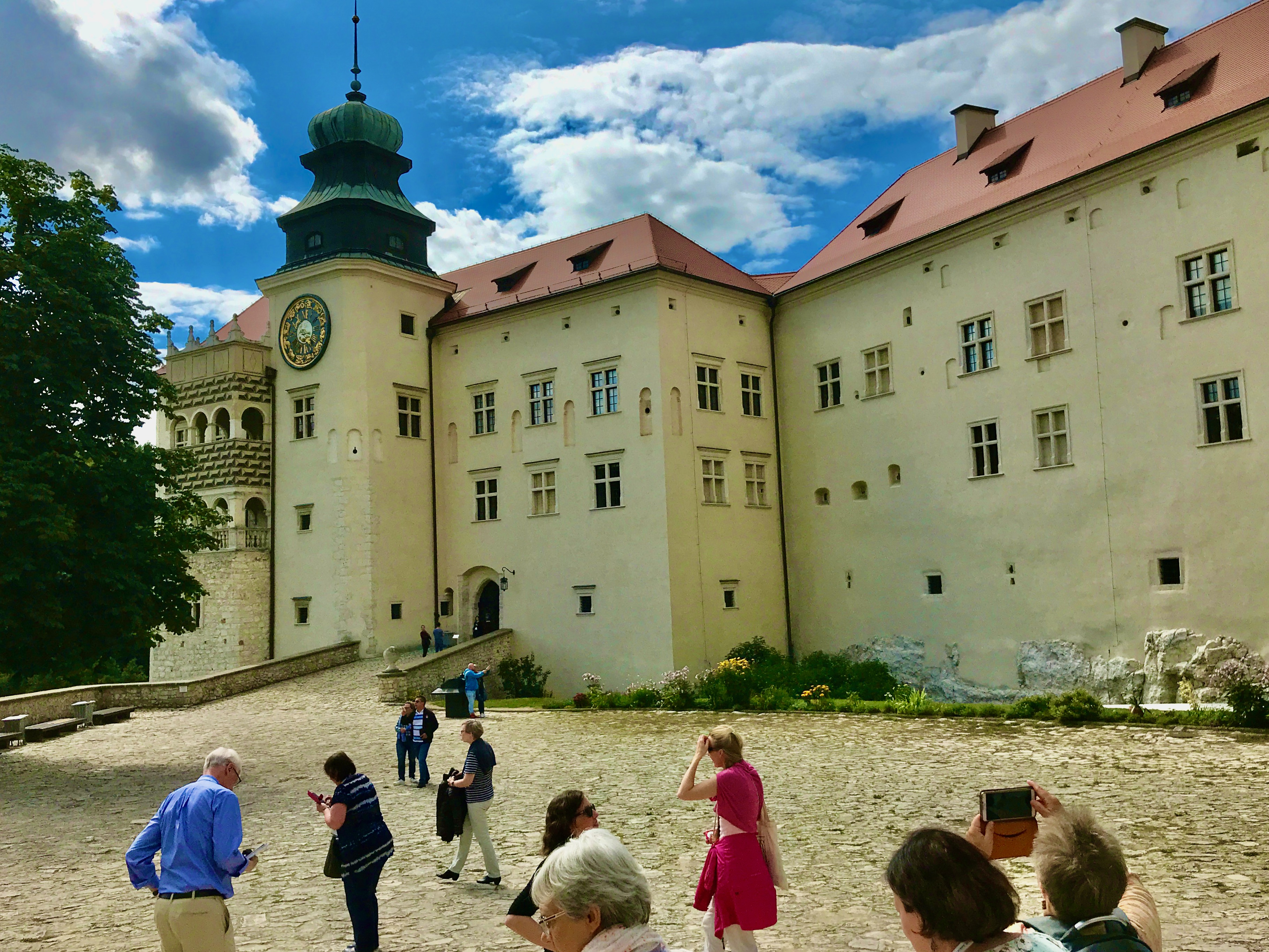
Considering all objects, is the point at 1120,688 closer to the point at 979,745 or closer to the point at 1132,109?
the point at 979,745

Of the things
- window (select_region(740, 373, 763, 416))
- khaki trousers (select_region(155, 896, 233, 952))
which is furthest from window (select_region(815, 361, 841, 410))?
khaki trousers (select_region(155, 896, 233, 952))

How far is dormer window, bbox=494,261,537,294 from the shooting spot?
3456 cm

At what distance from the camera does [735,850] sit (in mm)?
6609

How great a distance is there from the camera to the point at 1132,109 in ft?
78.0

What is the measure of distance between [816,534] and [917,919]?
27350 mm

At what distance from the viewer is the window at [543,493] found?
104ft

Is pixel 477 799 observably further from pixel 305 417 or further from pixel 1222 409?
pixel 305 417

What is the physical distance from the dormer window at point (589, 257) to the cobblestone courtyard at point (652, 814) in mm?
15991

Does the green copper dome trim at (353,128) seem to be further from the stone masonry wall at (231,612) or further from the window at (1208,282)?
the window at (1208,282)

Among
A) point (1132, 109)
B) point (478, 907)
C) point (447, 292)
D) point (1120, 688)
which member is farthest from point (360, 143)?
point (478, 907)

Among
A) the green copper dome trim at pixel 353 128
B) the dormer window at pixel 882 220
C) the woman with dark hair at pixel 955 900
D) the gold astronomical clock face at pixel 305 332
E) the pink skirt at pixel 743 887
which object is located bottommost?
the pink skirt at pixel 743 887

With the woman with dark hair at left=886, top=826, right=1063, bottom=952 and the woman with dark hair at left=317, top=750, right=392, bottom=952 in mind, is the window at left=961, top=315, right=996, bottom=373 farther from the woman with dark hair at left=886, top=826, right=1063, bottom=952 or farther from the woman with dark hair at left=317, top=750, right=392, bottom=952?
the woman with dark hair at left=886, top=826, right=1063, bottom=952

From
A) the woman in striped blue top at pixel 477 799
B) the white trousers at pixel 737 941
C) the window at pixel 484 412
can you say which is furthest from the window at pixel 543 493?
the white trousers at pixel 737 941

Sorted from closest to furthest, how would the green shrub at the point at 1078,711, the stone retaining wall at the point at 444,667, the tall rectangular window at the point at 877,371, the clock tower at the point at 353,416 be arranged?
the green shrub at the point at 1078,711, the stone retaining wall at the point at 444,667, the tall rectangular window at the point at 877,371, the clock tower at the point at 353,416
